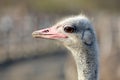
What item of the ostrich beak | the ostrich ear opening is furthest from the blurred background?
the ostrich ear opening

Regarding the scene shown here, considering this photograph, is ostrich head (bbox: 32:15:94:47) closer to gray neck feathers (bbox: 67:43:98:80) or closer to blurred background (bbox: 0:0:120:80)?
gray neck feathers (bbox: 67:43:98:80)

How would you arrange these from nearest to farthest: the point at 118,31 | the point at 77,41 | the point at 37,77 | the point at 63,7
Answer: the point at 77,41 < the point at 37,77 < the point at 118,31 < the point at 63,7

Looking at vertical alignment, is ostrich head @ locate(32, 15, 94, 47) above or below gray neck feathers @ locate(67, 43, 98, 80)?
above

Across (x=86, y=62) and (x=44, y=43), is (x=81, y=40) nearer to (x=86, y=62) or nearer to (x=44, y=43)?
(x=86, y=62)

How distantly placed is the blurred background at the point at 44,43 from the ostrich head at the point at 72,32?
611 cm

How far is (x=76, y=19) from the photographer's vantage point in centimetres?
599

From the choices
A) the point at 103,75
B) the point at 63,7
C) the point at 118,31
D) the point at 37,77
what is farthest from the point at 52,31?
the point at 63,7

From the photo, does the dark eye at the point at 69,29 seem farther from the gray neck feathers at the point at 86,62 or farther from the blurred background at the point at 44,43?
the blurred background at the point at 44,43

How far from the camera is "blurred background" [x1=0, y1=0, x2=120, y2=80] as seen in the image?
14265mm

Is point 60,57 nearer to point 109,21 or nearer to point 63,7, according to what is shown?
point 109,21

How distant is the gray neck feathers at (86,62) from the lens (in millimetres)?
5945

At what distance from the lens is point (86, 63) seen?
6.01 meters

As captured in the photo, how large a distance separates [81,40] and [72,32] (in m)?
0.11

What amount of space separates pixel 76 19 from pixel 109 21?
14.7 meters
